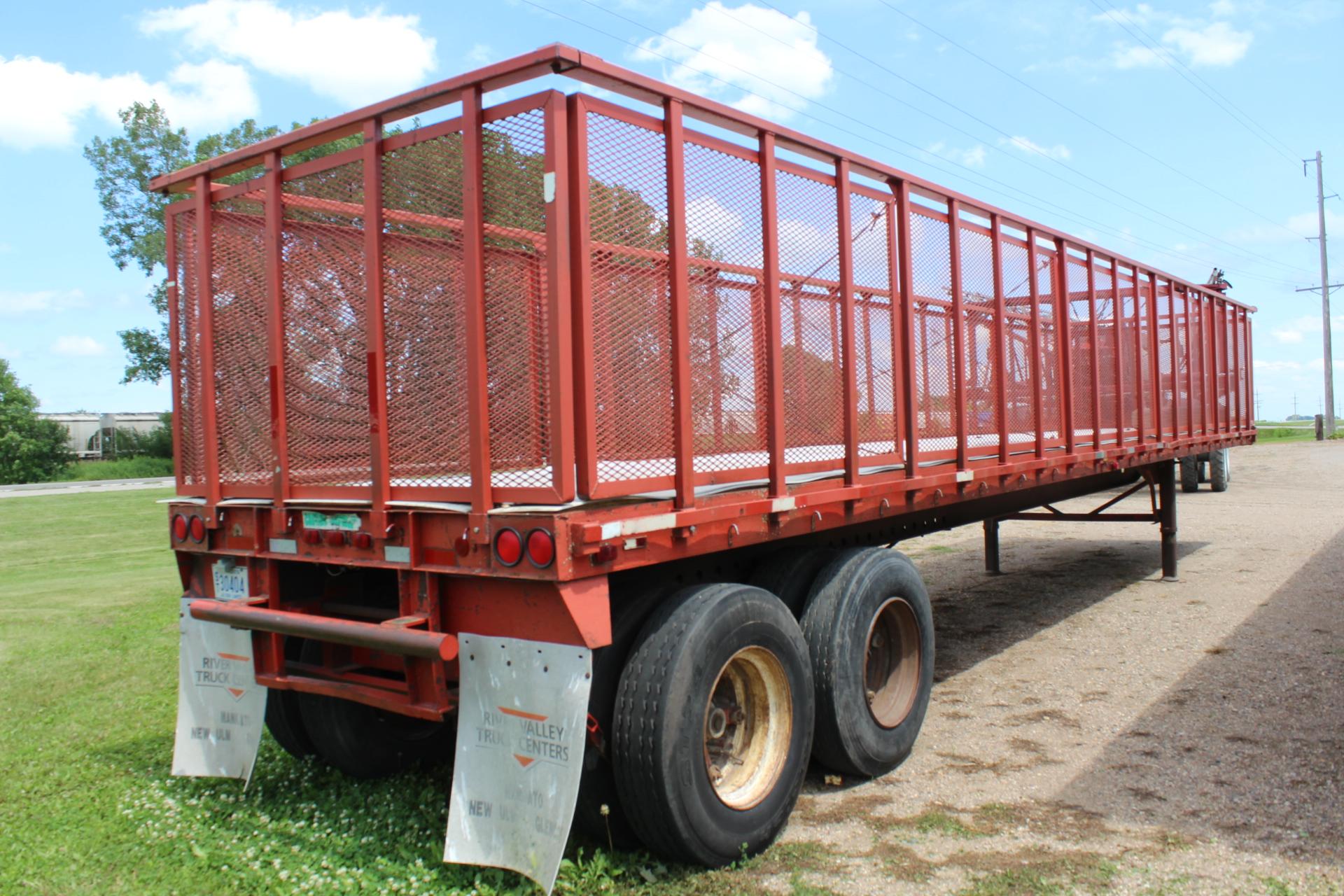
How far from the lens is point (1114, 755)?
4883mm

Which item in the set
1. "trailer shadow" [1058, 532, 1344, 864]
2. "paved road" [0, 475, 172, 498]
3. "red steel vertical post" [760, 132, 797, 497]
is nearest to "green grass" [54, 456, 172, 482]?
"paved road" [0, 475, 172, 498]

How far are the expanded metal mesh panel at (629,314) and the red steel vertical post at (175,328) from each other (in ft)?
7.76

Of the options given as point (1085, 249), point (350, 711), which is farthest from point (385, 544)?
point (1085, 249)

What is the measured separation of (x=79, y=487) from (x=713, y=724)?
32.1 meters

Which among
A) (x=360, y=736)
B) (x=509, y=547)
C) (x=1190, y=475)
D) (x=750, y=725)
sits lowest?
(x=360, y=736)

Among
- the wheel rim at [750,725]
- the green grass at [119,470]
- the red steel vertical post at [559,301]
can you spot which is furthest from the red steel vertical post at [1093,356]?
the green grass at [119,470]

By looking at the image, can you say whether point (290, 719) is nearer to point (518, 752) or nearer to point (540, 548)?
point (518, 752)

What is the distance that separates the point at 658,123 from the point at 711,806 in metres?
2.47

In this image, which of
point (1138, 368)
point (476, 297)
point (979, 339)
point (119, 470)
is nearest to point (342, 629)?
point (476, 297)

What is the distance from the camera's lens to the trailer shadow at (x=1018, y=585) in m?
7.66

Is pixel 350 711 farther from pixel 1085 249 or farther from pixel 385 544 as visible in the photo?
pixel 1085 249

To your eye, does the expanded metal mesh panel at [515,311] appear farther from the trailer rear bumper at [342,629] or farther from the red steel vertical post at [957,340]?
the red steel vertical post at [957,340]

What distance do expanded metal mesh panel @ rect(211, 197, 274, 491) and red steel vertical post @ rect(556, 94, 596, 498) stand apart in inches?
66.3

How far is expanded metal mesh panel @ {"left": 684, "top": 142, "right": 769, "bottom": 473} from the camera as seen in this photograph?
3771 millimetres
